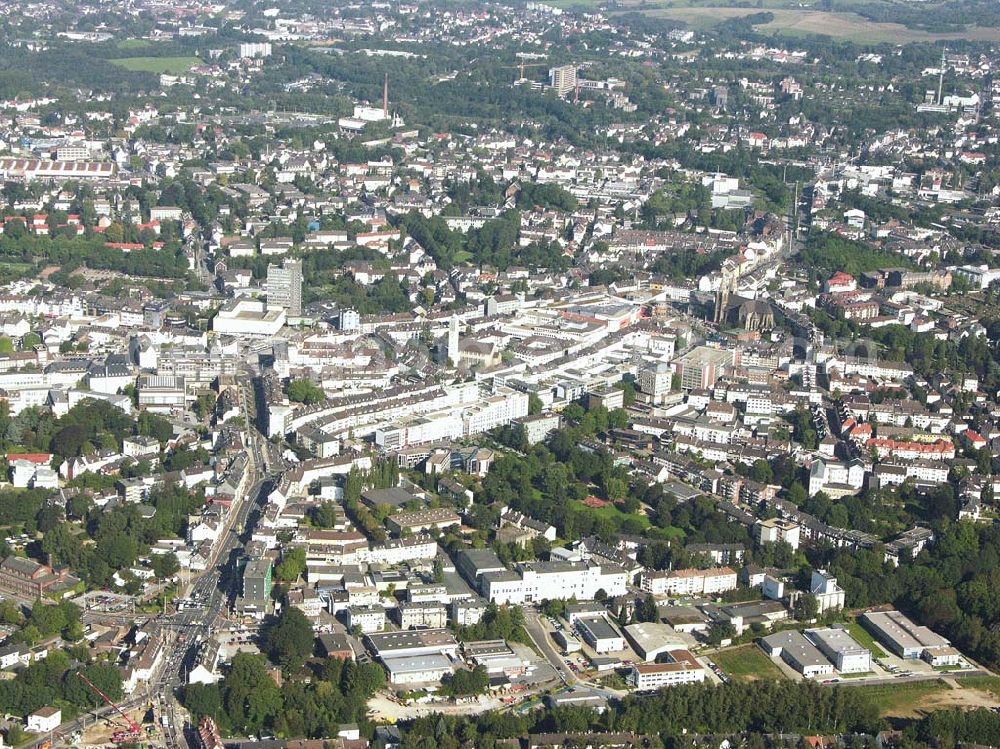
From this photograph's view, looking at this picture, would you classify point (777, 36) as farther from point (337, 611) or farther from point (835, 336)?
point (337, 611)

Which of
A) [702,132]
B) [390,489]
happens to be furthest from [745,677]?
[702,132]

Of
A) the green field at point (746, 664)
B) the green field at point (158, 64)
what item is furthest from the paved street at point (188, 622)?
the green field at point (158, 64)

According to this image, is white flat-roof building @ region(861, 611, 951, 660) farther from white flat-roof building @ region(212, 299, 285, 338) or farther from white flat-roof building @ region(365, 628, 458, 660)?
white flat-roof building @ region(212, 299, 285, 338)

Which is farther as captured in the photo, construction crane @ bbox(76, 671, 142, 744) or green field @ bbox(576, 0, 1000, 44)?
green field @ bbox(576, 0, 1000, 44)

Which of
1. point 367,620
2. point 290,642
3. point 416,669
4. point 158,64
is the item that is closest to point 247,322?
point 367,620

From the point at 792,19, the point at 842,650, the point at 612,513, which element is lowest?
the point at 792,19

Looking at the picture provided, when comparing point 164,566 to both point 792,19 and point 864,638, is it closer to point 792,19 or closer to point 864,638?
point 864,638

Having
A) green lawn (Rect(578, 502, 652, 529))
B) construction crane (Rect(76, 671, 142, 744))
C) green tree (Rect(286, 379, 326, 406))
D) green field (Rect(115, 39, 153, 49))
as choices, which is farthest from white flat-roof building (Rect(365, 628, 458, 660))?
green field (Rect(115, 39, 153, 49))
